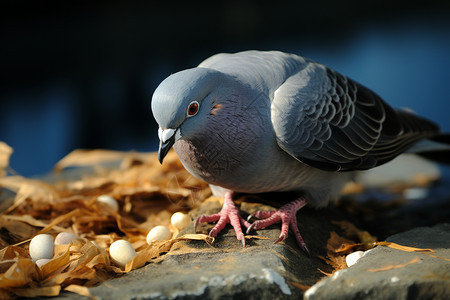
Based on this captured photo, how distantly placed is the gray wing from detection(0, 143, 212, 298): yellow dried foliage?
625 mm

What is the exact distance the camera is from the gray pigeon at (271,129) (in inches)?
80.4

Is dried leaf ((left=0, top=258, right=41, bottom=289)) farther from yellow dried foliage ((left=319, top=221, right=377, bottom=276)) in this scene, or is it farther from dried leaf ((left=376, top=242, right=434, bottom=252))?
dried leaf ((left=376, top=242, right=434, bottom=252))

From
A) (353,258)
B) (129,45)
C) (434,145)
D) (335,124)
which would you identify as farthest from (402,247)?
(129,45)

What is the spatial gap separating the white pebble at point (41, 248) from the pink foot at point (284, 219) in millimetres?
848

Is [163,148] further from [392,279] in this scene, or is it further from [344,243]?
[344,243]

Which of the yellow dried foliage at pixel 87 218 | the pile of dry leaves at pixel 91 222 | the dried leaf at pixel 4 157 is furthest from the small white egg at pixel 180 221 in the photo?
the dried leaf at pixel 4 157

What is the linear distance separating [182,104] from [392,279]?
0.96m

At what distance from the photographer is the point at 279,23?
641cm

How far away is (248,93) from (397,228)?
1.26m

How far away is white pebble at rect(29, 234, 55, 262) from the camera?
2.14 metres

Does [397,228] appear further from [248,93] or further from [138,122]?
[138,122]

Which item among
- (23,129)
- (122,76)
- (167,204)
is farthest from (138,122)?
(167,204)

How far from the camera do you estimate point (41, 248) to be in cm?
215

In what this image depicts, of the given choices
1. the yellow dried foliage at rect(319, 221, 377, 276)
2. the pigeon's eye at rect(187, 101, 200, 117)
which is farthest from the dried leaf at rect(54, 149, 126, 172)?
the pigeon's eye at rect(187, 101, 200, 117)
